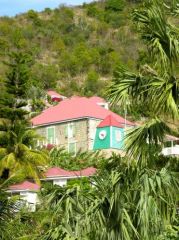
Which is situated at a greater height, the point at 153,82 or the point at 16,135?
the point at 16,135

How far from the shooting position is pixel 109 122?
45.1 meters

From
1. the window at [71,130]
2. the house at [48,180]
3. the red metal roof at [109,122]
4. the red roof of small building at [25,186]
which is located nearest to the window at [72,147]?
the window at [71,130]

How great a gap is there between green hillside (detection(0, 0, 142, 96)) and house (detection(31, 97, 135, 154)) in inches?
816

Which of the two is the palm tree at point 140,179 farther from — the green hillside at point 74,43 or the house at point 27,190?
the green hillside at point 74,43

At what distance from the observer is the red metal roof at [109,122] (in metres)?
45.1

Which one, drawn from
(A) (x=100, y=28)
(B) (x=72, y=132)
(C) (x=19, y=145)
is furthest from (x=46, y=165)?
(A) (x=100, y=28)

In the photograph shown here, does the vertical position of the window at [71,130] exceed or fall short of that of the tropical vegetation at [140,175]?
it exceeds it

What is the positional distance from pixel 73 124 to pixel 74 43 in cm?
5981

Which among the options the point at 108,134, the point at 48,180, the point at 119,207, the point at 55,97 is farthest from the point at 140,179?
the point at 55,97

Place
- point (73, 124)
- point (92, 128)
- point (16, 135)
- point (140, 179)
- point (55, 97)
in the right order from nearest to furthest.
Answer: point (140, 179) < point (16, 135) < point (92, 128) < point (73, 124) < point (55, 97)

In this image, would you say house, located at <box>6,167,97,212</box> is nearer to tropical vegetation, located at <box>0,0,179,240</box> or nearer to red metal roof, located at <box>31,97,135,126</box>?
red metal roof, located at <box>31,97,135,126</box>

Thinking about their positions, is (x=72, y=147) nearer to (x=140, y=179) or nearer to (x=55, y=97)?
(x=55, y=97)

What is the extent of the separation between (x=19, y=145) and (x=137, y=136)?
29.2 meters

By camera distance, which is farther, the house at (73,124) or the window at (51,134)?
the window at (51,134)
